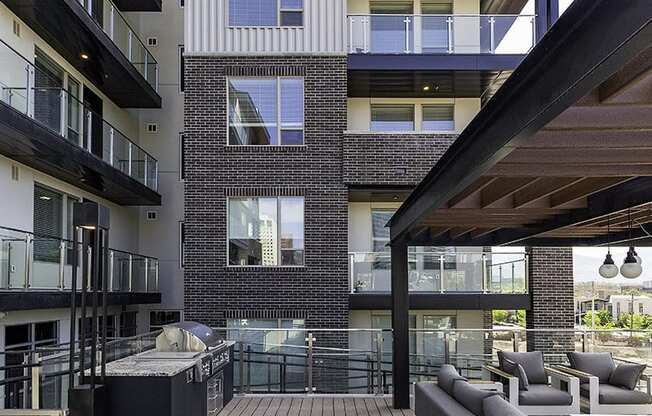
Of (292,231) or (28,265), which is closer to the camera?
(28,265)

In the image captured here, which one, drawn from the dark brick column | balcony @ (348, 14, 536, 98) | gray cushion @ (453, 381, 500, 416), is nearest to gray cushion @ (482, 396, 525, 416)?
gray cushion @ (453, 381, 500, 416)

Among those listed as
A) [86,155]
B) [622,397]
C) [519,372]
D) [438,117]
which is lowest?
[622,397]

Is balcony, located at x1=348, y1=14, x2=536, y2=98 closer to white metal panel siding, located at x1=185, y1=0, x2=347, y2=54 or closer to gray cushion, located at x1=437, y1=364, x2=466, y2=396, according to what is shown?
white metal panel siding, located at x1=185, y1=0, x2=347, y2=54

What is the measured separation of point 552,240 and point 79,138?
8510 mm

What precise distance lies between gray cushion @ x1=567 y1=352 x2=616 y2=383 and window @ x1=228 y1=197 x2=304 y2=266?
5.90m

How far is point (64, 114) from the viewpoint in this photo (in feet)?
37.1

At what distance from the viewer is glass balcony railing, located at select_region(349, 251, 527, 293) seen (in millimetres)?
13820

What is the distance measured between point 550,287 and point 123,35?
36.2 feet

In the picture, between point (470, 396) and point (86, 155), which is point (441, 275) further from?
point (470, 396)

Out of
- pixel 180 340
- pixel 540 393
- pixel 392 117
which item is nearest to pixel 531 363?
pixel 540 393

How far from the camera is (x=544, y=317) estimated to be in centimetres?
1395

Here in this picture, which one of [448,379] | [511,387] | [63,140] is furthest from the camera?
[63,140]

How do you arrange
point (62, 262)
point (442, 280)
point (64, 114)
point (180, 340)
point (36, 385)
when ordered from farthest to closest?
point (442, 280)
point (62, 262)
point (64, 114)
point (180, 340)
point (36, 385)

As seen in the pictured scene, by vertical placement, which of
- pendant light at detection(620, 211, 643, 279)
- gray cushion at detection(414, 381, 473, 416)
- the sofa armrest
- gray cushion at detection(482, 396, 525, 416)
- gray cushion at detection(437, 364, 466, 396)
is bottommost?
the sofa armrest
